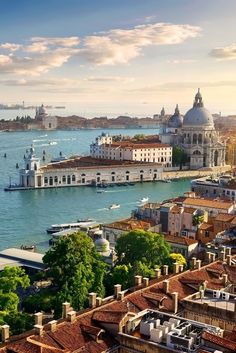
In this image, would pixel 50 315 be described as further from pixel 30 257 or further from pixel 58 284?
pixel 30 257

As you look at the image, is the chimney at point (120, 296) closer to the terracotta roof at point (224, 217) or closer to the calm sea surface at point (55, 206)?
the terracotta roof at point (224, 217)

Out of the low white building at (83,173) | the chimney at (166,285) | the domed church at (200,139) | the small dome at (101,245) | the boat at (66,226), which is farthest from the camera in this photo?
the domed church at (200,139)

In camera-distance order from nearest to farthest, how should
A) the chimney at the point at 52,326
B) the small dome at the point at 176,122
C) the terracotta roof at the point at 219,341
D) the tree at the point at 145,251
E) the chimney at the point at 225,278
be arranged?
the terracotta roof at the point at 219,341 → the chimney at the point at 52,326 → the chimney at the point at 225,278 → the tree at the point at 145,251 → the small dome at the point at 176,122

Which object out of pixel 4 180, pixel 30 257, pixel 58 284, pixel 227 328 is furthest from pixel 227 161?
pixel 227 328

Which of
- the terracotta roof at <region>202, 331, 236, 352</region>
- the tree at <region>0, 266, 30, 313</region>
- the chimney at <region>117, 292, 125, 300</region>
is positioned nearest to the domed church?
the tree at <region>0, 266, 30, 313</region>

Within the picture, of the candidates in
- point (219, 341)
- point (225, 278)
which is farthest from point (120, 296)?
point (219, 341)

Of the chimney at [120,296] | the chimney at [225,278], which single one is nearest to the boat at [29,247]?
the chimney at [225,278]
